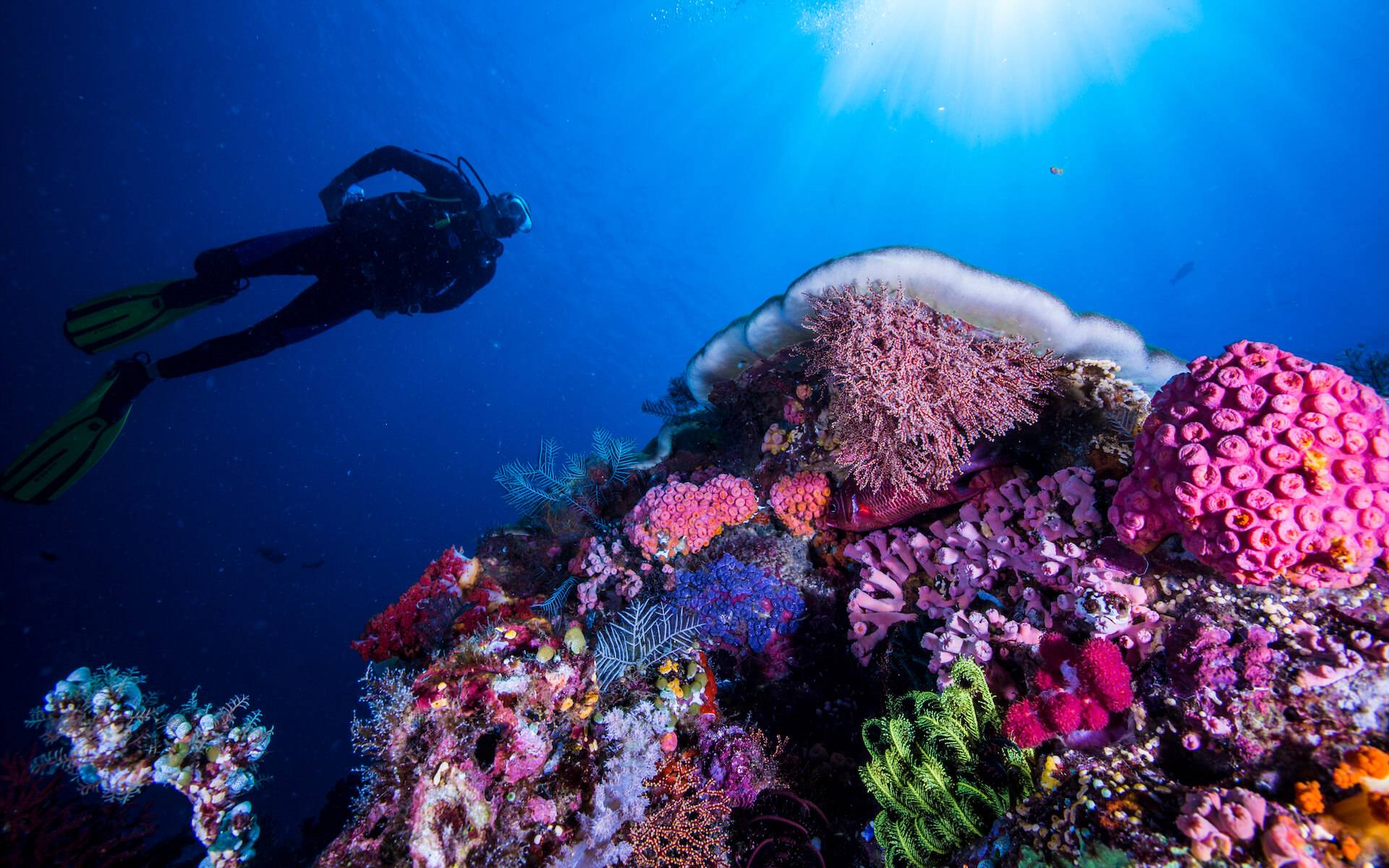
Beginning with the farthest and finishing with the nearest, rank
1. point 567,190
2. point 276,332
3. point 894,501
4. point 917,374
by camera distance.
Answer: point 567,190
point 276,332
point 894,501
point 917,374

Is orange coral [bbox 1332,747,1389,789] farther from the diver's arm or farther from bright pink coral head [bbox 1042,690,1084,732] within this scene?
the diver's arm

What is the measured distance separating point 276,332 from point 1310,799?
13.0 meters

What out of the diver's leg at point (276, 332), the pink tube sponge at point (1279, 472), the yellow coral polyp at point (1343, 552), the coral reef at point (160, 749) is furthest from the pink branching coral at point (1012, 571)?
the diver's leg at point (276, 332)

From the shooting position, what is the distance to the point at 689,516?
15.1ft

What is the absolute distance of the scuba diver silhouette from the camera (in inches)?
363

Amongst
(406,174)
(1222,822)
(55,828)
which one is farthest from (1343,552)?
(406,174)

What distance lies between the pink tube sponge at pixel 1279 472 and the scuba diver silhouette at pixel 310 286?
32.0 ft

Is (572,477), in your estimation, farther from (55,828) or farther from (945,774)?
(55,828)

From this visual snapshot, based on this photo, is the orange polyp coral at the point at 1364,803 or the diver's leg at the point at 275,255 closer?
the orange polyp coral at the point at 1364,803

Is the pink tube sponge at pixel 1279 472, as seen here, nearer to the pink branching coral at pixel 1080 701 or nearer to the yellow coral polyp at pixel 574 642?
the pink branching coral at pixel 1080 701

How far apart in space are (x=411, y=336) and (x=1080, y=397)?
384 feet

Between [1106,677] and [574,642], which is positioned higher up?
[574,642]

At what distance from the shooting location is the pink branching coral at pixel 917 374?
3307 mm

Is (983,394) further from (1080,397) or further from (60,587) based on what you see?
(60,587)
